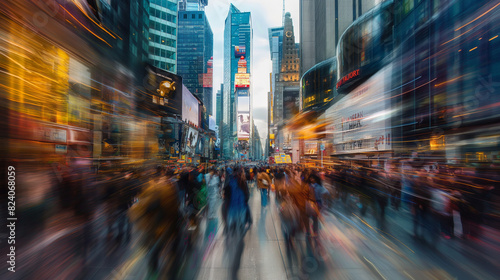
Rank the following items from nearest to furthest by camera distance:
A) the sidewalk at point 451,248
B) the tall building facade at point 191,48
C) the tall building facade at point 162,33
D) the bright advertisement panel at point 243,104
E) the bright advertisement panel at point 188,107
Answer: the sidewalk at point 451,248, the tall building facade at point 162,33, the bright advertisement panel at point 188,107, the bright advertisement panel at point 243,104, the tall building facade at point 191,48

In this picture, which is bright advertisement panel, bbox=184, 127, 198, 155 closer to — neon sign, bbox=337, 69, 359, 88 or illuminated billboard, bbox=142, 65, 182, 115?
illuminated billboard, bbox=142, 65, 182, 115

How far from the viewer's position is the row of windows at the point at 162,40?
4584 centimetres

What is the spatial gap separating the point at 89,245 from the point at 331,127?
136ft

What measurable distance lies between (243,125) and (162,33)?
148 feet

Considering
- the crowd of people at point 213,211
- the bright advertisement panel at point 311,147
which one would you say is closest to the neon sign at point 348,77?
the bright advertisement panel at point 311,147

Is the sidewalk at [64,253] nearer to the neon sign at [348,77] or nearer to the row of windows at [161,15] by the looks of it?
the neon sign at [348,77]

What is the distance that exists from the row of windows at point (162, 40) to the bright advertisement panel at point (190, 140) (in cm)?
1839

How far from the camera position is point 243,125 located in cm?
8525

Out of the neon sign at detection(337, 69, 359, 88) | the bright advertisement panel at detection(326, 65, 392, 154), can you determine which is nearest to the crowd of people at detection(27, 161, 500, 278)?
the bright advertisement panel at detection(326, 65, 392, 154)

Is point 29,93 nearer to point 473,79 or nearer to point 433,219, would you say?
point 433,219

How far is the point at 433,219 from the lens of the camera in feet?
26.7

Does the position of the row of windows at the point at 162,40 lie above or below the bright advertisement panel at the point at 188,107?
above

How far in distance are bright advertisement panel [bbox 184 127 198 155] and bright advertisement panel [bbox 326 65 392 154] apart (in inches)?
1152

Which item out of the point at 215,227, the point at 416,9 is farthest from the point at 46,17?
the point at 416,9
